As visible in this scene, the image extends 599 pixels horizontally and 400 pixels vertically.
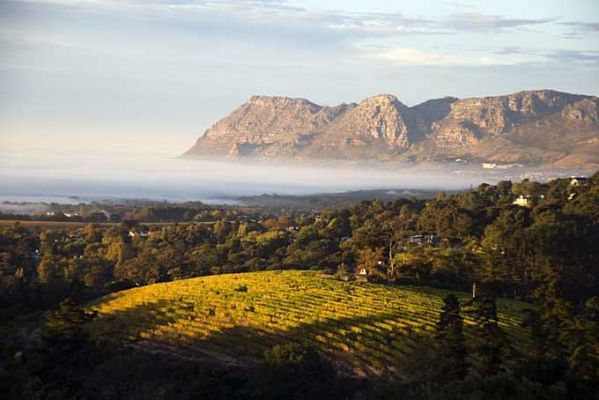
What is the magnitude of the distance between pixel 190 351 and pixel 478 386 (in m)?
8.34

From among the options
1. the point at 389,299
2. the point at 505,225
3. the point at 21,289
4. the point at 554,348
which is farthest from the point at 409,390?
the point at 505,225

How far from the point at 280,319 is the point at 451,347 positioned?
6552 millimetres

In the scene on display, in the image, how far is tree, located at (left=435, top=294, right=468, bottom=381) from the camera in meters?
16.8

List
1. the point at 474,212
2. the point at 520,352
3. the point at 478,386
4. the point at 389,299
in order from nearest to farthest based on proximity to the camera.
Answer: the point at 478,386 < the point at 520,352 < the point at 389,299 < the point at 474,212

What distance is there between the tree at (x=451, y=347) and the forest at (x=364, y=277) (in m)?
0.04

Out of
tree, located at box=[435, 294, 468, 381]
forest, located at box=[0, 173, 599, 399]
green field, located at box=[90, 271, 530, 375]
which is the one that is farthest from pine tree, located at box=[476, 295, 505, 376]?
green field, located at box=[90, 271, 530, 375]

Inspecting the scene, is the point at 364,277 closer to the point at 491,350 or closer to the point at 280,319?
the point at 280,319

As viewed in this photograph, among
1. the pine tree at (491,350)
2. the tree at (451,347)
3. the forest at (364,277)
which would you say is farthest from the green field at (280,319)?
the pine tree at (491,350)

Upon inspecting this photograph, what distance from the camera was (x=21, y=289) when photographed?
2975 centimetres

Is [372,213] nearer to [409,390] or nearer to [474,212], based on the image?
[474,212]

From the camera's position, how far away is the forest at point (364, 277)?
16438mm

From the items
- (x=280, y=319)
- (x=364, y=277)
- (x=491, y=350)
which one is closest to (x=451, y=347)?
(x=491, y=350)

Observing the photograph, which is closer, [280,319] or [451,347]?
[451,347]

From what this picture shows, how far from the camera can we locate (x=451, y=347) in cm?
1702
